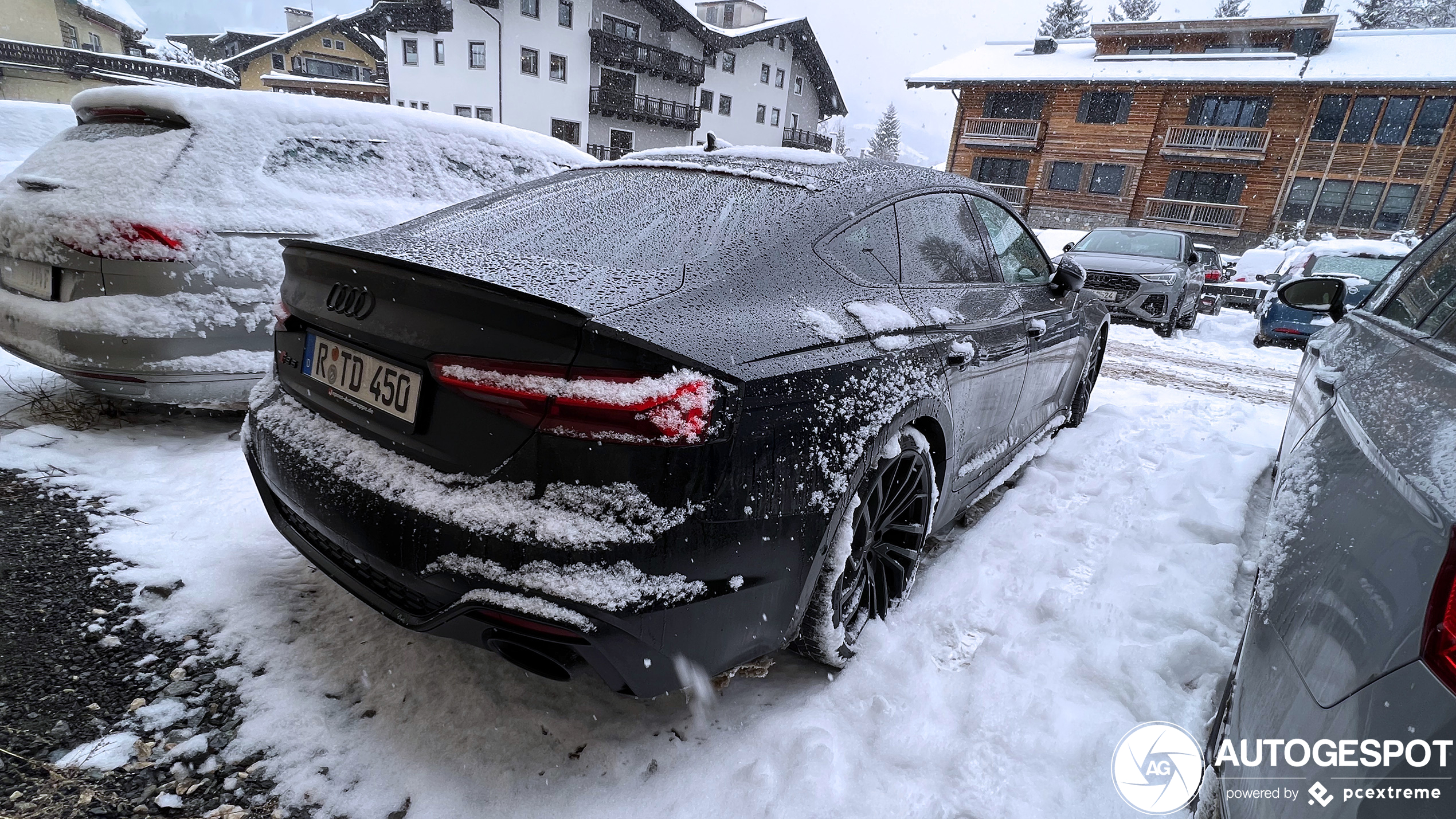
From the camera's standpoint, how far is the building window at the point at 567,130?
1148 inches

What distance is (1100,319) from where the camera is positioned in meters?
4.60

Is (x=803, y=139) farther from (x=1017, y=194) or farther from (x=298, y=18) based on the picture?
(x=298, y=18)

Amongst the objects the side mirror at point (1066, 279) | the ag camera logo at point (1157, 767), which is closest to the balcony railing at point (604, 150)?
the side mirror at point (1066, 279)

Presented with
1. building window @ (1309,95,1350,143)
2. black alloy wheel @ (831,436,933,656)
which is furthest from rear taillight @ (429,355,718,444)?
building window @ (1309,95,1350,143)

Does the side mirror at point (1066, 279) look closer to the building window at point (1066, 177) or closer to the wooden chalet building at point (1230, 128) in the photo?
the wooden chalet building at point (1230, 128)

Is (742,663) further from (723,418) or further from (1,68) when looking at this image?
(1,68)

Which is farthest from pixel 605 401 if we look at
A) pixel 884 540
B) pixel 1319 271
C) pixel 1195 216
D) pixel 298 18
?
pixel 298 18

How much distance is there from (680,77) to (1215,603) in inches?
1336

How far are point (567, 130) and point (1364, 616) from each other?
32.6m

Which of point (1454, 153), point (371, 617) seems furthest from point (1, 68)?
point (1454, 153)

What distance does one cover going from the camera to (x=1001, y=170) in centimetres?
3169

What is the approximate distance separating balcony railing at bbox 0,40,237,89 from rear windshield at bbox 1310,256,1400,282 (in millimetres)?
30378

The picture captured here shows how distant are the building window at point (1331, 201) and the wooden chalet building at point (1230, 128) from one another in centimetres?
5

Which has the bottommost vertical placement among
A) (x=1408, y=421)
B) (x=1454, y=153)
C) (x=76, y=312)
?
(x=76, y=312)
